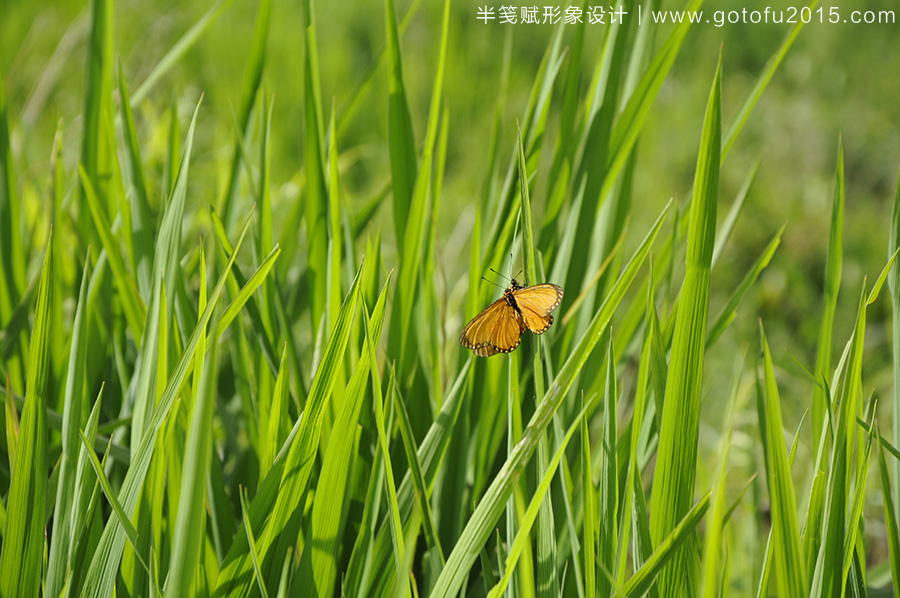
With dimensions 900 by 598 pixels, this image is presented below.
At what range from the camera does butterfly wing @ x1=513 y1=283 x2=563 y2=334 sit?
54 centimetres

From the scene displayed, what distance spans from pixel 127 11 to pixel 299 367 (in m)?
2.61

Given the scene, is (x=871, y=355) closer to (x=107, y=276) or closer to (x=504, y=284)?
(x=504, y=284)

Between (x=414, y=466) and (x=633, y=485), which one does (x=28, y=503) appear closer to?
(x=414, y=466)

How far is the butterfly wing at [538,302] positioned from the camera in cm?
54

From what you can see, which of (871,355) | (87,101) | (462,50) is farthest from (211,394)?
(462,50)

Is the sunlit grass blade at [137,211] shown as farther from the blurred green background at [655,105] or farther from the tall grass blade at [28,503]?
the blurred green background at [655,105]

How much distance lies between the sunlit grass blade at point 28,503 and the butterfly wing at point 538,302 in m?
0.36

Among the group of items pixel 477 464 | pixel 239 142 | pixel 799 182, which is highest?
pixel 799 182

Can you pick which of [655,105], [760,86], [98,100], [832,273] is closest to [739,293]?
[832,273]

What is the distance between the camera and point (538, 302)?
21.4 inches

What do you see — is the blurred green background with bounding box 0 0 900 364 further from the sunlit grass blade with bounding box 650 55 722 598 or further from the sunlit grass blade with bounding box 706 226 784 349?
the sunlit grass blade with bounding box 650 55 722 598

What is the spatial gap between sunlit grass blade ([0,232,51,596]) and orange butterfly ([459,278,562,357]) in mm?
315

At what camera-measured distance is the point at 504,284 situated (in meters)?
0.69

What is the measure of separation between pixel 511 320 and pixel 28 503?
370mm
